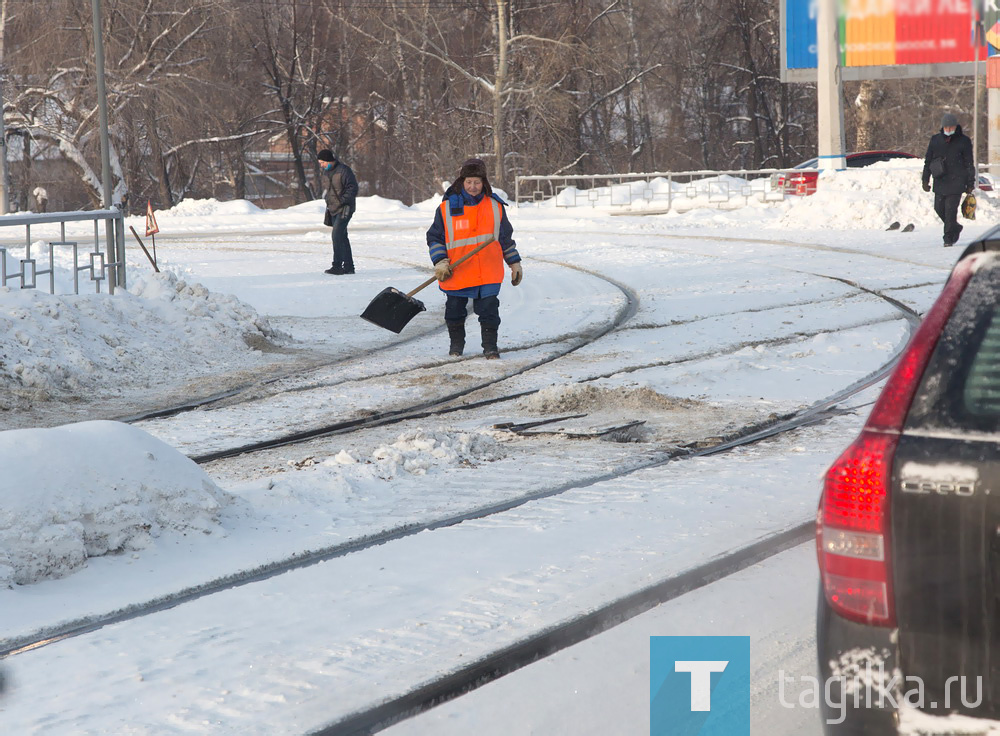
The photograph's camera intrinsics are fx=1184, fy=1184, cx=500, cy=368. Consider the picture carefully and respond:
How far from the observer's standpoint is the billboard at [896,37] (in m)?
28.1

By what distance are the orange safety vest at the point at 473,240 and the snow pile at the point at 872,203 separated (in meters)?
14.1

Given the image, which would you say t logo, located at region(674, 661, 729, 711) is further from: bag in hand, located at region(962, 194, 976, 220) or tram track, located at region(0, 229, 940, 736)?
bag in hand, located at region(962, 194, 976, 220)

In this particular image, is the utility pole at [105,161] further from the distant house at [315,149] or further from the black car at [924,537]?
the distant house at [315,149]

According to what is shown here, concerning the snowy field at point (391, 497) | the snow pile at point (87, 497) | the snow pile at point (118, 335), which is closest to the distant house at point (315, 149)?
the snow pile at point (118, 335)

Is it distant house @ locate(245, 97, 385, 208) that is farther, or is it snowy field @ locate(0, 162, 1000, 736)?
distant house @ locate(245, 97, 385, 208)

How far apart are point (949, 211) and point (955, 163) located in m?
0.66

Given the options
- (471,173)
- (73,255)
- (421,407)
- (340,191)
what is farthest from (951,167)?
(73,255)

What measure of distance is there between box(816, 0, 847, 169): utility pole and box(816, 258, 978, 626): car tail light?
2478cm

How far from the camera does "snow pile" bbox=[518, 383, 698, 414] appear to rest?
23.6ft

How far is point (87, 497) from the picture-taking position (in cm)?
451

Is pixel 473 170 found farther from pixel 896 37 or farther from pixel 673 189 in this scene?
pixel 896 37

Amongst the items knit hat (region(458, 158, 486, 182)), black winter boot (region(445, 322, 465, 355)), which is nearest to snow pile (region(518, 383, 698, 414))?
black winter boot (region(445, 322, 465, 355))

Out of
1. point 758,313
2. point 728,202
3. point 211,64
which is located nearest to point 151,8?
point 211,64

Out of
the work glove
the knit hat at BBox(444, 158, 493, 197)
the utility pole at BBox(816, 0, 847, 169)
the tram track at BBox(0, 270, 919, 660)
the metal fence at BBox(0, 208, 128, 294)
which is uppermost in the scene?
the utility pole at BBox(816, 0, 847, 169)
